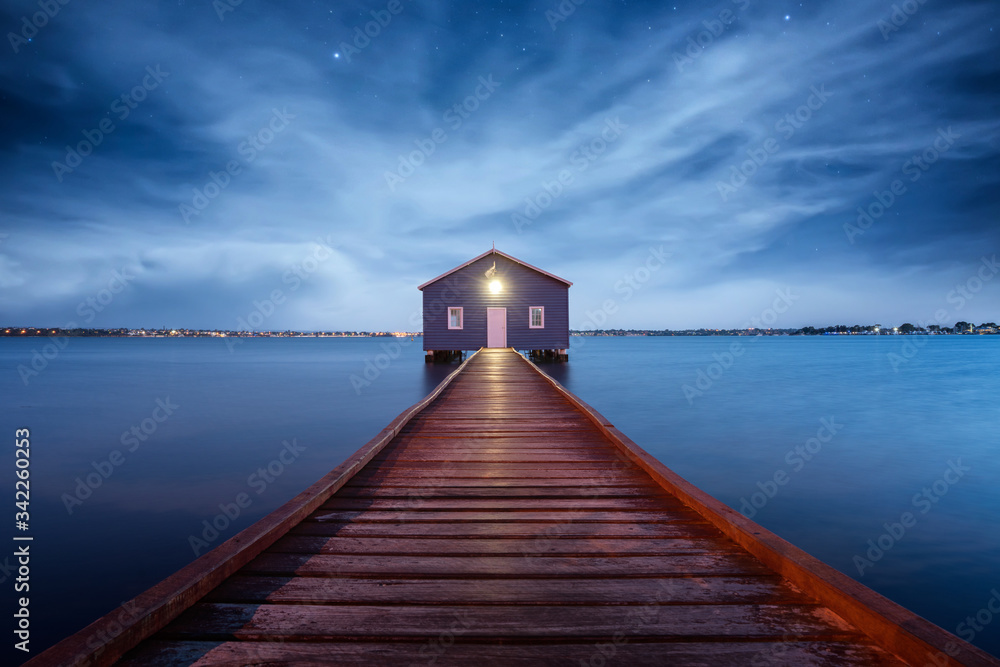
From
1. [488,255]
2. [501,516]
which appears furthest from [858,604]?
[488,255]

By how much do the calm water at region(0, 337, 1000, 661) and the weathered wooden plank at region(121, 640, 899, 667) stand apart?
383 centimetres

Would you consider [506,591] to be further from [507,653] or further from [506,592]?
[507,653]

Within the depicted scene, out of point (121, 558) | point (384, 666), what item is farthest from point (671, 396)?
point (384, 666)

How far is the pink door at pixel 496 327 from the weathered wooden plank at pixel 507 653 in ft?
79.1

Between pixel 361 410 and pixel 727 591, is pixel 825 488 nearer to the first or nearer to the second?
pixel 727 591

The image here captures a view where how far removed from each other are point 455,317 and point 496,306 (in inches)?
91.9

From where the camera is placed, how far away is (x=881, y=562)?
19.2 feet

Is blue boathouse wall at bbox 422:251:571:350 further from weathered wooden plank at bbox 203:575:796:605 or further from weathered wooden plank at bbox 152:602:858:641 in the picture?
weathered wooden plank at bbox 152:602:858:641

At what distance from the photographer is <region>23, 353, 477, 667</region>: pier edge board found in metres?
1.84

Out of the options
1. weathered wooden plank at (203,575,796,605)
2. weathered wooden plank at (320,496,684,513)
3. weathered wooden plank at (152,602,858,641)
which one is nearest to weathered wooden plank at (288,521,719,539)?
weathered wooden plank at (320,496,684,513)

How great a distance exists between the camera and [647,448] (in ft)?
38.3

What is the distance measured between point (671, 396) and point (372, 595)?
63.8ft

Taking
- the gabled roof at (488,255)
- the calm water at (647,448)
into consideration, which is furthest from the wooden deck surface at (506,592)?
the gabled roof at (488,255)

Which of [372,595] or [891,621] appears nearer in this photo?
[891,621]
